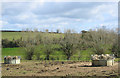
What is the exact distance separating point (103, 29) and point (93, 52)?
18.5 ft

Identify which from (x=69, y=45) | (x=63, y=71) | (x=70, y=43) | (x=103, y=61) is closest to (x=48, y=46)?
(x=69, y=45)

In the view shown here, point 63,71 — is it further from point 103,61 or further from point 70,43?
point 70,43

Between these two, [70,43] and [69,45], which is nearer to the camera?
[69,45]

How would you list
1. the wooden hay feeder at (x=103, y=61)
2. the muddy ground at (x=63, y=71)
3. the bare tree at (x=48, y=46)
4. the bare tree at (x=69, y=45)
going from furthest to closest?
the bare tree at (x=48, y=46) < the bare tree at (x=69, y=45) < the wooden hay feeder at (x=103, y=61) < the muddy ground at (x=63, y=71)

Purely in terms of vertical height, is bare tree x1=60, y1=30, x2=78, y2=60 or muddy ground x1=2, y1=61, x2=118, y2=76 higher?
bare tree x1=60, y1=30, x2=78, y2=60

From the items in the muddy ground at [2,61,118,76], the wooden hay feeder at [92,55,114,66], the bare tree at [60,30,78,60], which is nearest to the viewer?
the muddy ground at [2,61,118,76]

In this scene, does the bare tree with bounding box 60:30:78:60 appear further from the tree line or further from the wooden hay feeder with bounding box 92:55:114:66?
the wooden hay feeder with bounding box 92:55:114:66

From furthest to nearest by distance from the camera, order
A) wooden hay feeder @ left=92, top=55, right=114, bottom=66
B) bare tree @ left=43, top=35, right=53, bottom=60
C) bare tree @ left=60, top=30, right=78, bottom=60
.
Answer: bare tree @ left=43, top=35, right=53, bottom=60, bare tree @ left=60, top=30, right=78, bottom=60, wooden hay feeder @ left=92, top=55, right=114, bottom=66

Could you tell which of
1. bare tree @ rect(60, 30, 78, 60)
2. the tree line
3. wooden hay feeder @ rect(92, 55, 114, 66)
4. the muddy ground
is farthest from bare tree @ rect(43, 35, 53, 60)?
wooden hay feeder @ rect(92, 55, 114, 66)

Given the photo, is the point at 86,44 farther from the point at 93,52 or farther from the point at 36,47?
the point at 36,47

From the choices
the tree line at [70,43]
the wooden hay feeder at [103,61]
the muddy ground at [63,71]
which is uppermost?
the tree line at [70,43]

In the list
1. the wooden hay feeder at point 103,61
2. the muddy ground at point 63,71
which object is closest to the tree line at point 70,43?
the wooden hay feeder at point 103,61

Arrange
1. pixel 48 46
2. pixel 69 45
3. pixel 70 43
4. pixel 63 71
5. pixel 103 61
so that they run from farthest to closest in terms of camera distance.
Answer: pixel 48 46 → pixel 70 43 → pixel 69 45 → pixel 103 61 → pixel 63 71

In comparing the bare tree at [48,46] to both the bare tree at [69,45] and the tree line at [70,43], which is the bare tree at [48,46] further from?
the bare tree at [69,45]
